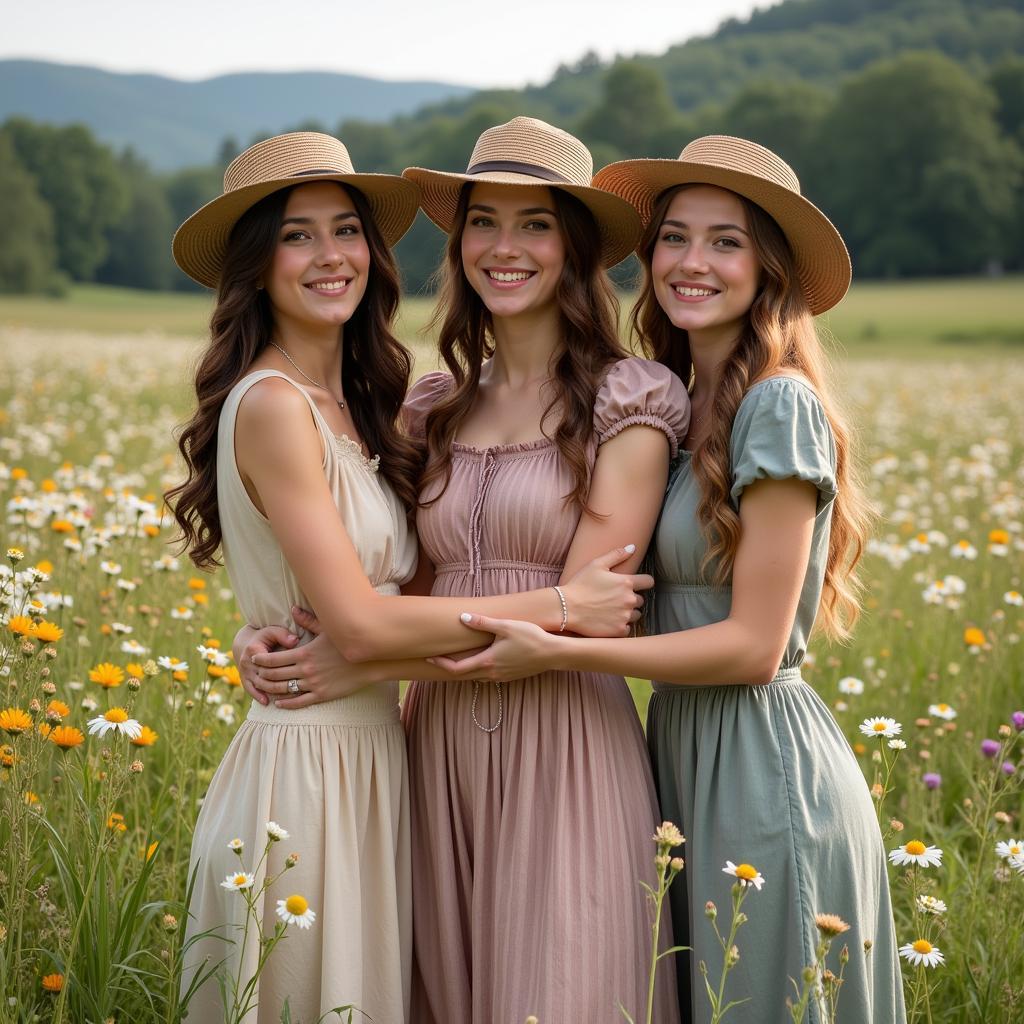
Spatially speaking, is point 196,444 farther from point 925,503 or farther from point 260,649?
point 925,503

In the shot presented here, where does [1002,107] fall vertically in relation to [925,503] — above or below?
above

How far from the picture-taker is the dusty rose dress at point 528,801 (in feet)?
9.72

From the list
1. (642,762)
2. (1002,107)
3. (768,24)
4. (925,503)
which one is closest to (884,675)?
Answer: (642,762)

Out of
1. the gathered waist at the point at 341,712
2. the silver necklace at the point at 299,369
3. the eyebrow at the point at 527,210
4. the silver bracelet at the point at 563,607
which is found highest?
the eyebrow at the point at 527,210

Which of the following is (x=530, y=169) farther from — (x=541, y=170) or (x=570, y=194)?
(x=570, y=194)

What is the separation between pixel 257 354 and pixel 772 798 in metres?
1.68

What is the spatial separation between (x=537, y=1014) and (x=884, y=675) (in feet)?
8.62

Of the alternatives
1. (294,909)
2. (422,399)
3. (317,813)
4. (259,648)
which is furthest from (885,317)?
(294,909)

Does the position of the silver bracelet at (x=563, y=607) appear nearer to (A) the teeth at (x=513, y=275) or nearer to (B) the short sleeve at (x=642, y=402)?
(B) the short sleeve at (x=642, y=402)

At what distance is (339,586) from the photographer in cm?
300

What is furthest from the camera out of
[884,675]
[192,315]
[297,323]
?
[192,315]

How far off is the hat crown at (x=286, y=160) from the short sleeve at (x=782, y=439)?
1230 mm

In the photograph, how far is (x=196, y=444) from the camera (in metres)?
3.26

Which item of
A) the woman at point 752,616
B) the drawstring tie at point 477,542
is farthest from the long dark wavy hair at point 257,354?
the woman at point 752,616
